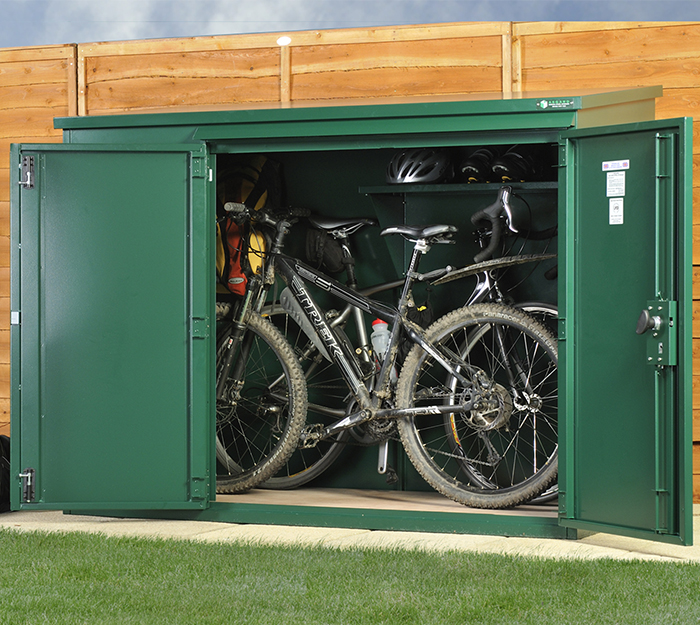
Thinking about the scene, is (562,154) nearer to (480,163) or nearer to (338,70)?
(480,163)

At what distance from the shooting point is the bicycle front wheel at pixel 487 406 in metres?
4.91

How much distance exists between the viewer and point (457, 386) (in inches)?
210

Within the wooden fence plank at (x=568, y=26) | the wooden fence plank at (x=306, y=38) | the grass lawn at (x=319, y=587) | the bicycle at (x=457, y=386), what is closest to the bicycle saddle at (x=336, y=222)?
the bicycle at (x=457, y=386)

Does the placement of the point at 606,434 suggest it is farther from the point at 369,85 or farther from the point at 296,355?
the point at 369,85

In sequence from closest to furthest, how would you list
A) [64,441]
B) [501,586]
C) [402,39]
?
[501,586] → [64,441] → [402,39]

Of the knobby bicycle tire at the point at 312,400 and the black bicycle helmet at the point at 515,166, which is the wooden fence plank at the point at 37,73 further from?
the black bicycle helmet at the point at 515,166

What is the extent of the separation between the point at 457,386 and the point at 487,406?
43cm

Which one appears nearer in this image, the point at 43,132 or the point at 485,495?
the point at 485,495

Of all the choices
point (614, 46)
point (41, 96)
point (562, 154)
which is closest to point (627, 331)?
point (562, 154)

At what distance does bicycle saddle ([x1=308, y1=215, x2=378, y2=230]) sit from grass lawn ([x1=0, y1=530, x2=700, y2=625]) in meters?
2.04

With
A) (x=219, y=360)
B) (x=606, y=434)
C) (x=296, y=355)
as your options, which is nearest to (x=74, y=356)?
(x=219, y=360)

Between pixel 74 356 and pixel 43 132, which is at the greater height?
pixel 43 132

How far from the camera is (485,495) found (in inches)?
194

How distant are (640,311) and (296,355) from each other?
6.91ft
